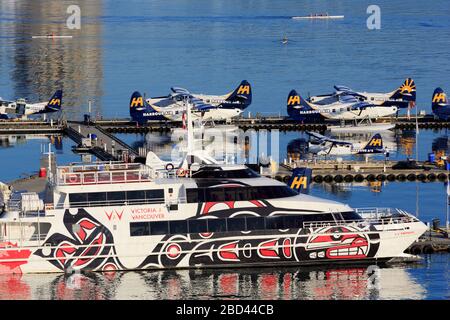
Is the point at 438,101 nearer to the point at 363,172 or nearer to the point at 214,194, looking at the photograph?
the point at 363,172

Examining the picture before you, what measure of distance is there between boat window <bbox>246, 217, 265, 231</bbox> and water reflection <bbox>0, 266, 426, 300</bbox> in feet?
6.08

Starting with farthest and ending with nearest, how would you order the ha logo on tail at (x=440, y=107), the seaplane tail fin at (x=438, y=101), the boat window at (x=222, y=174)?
the seaplane tail fin at (x=438, y=101) < the ha logo on tail at (x=440, y=107) < the boat window at (x=222, y=174)

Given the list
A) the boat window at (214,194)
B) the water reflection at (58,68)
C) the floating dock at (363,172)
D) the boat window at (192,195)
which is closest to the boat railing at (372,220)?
the boat window at (214,194)

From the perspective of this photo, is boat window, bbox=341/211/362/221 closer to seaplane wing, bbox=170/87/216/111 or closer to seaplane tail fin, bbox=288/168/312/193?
seaplane tail fin, bbox=288/168/312/193

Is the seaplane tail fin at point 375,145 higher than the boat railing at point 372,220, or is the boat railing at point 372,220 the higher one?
the seaplane tail fin at point 375,145

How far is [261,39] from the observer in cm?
18888

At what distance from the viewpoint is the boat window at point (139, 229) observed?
194ft

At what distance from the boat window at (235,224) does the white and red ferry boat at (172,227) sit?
0.04 meters

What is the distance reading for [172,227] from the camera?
59.2 metres

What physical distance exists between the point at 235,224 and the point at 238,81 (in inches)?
3306

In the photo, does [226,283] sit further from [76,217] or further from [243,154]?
[243,154]

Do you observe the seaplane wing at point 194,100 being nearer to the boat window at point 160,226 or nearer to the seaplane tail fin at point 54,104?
the seaplane tail fin at point 54,104

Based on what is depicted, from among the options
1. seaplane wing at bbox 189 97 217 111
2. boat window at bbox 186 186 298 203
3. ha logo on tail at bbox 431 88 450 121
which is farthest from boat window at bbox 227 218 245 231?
ha logo on tail at bbox 431 88 450 121

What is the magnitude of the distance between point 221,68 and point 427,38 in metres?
43.1
